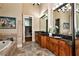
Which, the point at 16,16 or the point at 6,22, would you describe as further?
the point at 16,16

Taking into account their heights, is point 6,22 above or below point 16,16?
below

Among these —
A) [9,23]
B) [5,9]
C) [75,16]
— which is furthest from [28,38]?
[75,16]

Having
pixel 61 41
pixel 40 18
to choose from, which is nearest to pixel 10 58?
pixel 40 18

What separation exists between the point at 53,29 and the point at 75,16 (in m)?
1.04

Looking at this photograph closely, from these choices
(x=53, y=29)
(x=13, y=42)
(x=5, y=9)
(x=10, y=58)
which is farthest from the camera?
(x=53, y=29)

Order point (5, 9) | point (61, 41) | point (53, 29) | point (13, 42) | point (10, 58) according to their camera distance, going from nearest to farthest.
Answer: point (10, 58)
point (5, 9)
point (13, 42)
point (61, 41)
point (53, 29)

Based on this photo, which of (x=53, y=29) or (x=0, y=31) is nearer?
(x=0, y=31)

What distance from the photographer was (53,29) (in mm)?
3455

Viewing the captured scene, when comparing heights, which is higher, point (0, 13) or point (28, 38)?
point (0, 13)

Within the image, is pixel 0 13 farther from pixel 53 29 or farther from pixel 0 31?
pixel 53 29

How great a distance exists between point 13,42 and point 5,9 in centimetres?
67

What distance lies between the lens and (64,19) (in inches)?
108

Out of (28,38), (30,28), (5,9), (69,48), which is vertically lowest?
(69,48)

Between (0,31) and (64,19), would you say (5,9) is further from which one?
(64,19)
